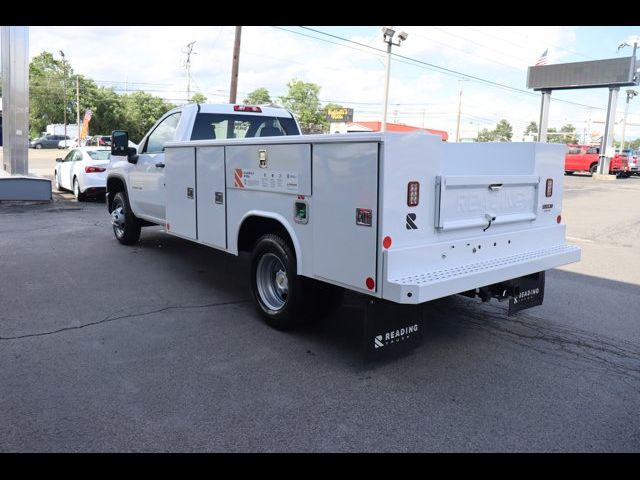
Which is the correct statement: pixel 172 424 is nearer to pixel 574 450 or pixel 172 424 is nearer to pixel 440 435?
pixel 440 435

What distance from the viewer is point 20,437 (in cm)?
338

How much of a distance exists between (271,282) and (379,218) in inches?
73.7

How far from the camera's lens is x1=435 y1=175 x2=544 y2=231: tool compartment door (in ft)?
14.2

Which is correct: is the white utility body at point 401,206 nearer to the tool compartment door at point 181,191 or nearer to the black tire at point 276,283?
the black tire at point 276,283

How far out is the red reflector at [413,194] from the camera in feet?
13.4

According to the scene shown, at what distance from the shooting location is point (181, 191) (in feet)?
22.4

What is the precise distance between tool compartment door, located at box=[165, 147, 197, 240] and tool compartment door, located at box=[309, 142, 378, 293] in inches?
97.2

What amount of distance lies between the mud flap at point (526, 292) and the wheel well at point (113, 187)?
21.2ft

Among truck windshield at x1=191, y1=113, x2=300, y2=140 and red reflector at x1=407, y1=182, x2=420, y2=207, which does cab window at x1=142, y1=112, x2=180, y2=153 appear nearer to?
truck windshield at x1=191, y1=113, x2=300, y2=140

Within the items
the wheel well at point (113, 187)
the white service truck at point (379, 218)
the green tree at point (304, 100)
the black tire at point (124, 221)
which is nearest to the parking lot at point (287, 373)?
the white service truck at point (379, 218)

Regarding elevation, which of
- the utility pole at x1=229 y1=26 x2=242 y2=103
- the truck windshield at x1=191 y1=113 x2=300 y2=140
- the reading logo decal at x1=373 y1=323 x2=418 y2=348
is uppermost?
the utility pole at x1=229 y1=26 x2=242 y2=103

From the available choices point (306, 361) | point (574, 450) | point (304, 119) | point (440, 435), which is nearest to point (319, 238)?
point (306, 361)

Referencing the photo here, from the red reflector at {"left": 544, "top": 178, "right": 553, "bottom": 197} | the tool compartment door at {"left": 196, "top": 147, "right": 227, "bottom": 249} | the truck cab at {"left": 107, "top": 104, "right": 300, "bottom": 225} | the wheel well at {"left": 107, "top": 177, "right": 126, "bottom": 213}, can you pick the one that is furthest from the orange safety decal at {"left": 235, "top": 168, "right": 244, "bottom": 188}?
the wheel well at {"left": 107, "top": 177, "right": 126, "bottom": 213}

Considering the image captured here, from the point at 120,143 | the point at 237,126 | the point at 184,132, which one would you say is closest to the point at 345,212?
the point at 184,132
